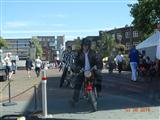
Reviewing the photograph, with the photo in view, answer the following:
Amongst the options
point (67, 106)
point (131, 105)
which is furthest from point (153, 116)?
point (67, 106)

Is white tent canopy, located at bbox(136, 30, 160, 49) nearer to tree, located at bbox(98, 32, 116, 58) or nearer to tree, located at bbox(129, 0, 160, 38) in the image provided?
tree, located at bbox(129, 0, 160, 38)

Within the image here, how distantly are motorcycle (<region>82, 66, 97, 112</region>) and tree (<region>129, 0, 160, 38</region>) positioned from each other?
2920 centimetres

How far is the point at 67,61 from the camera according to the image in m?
20.9

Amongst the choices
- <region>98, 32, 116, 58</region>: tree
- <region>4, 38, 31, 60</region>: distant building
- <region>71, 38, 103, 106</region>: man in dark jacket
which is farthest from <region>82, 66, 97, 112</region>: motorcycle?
<region>4, 38, 31, 60</region>: distant building

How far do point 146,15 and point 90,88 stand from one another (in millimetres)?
30933

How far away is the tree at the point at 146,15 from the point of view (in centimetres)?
4222

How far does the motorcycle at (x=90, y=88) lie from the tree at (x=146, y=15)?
2920 centimetres

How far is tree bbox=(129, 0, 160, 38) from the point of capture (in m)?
42.2

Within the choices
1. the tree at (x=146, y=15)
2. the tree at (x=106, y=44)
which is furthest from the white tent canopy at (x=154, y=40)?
the tree at (x=106, y=44)

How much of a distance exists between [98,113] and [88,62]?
5.15 feet

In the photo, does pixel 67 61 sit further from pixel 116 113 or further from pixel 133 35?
pixel 133 35

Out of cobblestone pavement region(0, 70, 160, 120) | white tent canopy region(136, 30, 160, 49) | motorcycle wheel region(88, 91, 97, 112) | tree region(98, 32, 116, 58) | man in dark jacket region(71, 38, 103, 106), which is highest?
tree region(98, 32, 116, 58)

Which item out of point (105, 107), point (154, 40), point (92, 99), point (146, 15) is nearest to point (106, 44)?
point (146, 15)

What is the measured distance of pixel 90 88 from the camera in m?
12.8
